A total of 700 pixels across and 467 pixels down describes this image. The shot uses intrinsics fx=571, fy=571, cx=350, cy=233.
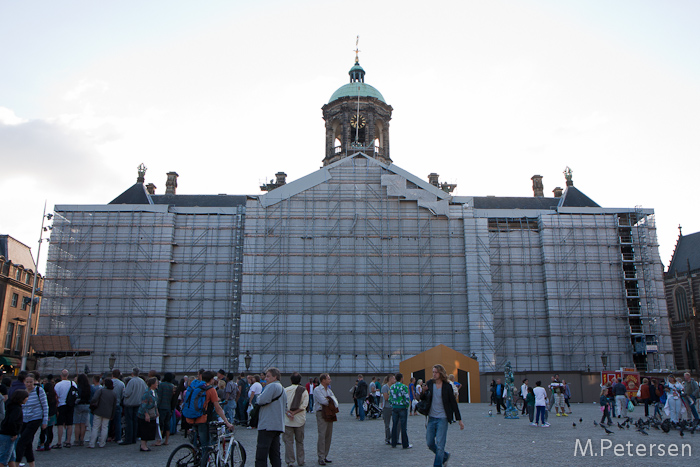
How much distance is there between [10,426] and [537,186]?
169 ft

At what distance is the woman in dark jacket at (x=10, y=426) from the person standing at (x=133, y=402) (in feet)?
13.8

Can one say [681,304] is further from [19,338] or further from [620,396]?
[19,338]

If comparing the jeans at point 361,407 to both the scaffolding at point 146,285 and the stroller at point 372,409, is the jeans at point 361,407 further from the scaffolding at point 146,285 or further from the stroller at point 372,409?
the scaffolding at point 146,285

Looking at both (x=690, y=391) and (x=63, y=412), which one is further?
(x=690, y=391)

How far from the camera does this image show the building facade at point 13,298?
47875mm

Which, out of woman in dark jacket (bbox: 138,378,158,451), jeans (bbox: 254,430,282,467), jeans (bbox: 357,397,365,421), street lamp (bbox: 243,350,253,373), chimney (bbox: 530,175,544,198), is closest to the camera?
jeans (bbox: 254,430,282,467)

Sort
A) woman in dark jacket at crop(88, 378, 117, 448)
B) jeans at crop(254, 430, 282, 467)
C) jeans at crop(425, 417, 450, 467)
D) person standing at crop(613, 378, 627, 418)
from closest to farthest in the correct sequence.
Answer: jeans at crop(254, 430, 282, 467) < jeans at crop(425, 417, 450, 467) < woman in dark jacket at crop(88, 378, 117, 448) < person standing at crop(613, 378, 627, 418)

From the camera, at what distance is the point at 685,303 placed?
5725 centimetres

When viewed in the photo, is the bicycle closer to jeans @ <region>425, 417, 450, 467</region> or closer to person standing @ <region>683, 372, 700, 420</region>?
jeans @ <region>425, 417, 450, 467</region>

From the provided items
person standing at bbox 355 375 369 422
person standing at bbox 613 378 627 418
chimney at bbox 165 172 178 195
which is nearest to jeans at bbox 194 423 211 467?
person standing at bbox 355 375 369 422

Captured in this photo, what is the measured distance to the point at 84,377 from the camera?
1367 cm

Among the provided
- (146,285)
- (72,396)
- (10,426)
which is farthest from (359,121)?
(10,426)

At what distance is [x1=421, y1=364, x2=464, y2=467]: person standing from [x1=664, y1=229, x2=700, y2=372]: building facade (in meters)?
53.4

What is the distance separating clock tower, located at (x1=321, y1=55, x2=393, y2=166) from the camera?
46969 millimetres
